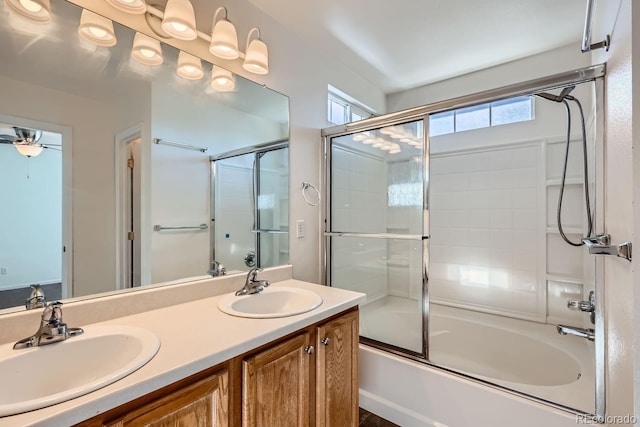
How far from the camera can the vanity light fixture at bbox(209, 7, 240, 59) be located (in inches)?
55.0

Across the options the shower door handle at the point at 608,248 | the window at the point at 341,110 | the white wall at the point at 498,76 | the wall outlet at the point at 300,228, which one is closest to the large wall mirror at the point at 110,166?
the wall outlet at the point at 300,228

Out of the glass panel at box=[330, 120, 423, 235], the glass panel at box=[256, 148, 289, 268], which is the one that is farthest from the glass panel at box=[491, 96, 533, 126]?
the glass panel at box=[256, 148, 289, 268]

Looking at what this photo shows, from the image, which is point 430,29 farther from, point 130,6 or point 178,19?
point 130,6

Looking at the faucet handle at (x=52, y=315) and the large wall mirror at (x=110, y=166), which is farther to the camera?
the large wall mirror at (x=110, y=166)

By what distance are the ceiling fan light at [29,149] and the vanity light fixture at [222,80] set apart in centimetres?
81

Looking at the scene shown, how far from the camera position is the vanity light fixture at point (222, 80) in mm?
1539

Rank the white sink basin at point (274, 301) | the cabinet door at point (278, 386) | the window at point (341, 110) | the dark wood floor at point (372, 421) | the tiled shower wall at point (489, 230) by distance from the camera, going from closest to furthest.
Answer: the cabinet door at point (278, 386) < the white sink basin at point (274, 301) < the dark wood floor at point (372, 421) < the tiled shower wall at point (489, 230) < the window at point (341, 110)

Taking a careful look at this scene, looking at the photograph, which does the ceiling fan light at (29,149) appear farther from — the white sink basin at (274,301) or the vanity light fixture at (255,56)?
the vanity light fixture at (255,56)

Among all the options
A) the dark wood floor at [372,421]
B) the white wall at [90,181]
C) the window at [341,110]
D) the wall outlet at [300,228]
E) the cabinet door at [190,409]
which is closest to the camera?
the cabinet door at [190,409]

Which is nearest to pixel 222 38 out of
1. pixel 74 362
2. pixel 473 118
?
pixel 74 362

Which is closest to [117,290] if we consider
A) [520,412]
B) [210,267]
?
[210,267]

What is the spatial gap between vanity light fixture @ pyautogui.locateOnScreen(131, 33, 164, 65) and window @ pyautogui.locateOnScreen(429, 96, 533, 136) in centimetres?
189

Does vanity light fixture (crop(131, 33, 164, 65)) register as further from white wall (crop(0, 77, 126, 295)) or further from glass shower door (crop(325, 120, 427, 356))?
glass shower door (crop(325, 120, 427, 356))

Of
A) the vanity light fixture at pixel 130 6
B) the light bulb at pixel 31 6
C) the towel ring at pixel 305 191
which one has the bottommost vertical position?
the towel ring at pixel 305 191
